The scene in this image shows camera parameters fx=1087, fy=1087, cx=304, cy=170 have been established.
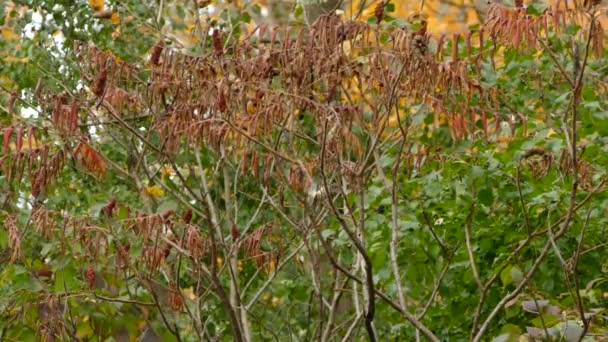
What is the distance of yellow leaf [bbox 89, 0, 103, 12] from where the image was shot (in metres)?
6.67

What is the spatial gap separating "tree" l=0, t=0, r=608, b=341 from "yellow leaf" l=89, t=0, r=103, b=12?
31 centimetres

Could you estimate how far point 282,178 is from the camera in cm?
342

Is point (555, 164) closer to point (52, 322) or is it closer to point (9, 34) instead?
point (52, 322)

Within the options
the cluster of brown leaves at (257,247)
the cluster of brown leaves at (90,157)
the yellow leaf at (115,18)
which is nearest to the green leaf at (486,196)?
the cluster of brown leaves at (257,247)

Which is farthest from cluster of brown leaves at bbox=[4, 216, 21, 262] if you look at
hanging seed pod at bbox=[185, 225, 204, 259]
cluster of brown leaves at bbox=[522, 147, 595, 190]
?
cluster of brown leaves at bbox=[522, 147, 595, 190]

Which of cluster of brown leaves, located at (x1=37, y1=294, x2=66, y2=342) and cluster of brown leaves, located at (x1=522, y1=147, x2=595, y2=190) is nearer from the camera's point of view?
cluster of brown leaves, located at (x1=522, y1=147, x2=595, y2=190)

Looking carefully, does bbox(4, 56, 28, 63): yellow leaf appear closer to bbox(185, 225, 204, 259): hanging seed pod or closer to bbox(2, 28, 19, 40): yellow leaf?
bbox(2, 28, 19, 40): yellow leaf

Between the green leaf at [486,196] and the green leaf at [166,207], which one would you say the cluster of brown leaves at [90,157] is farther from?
the green leaf at [486,196]

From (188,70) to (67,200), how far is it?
2.31 m

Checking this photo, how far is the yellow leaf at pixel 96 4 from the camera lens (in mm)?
6666

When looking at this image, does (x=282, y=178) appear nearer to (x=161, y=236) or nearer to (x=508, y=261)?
(x=161, y=236)

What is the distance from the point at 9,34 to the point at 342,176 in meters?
3.91

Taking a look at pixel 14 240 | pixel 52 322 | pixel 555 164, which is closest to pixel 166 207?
pixel 52 322

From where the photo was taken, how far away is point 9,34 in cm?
701
